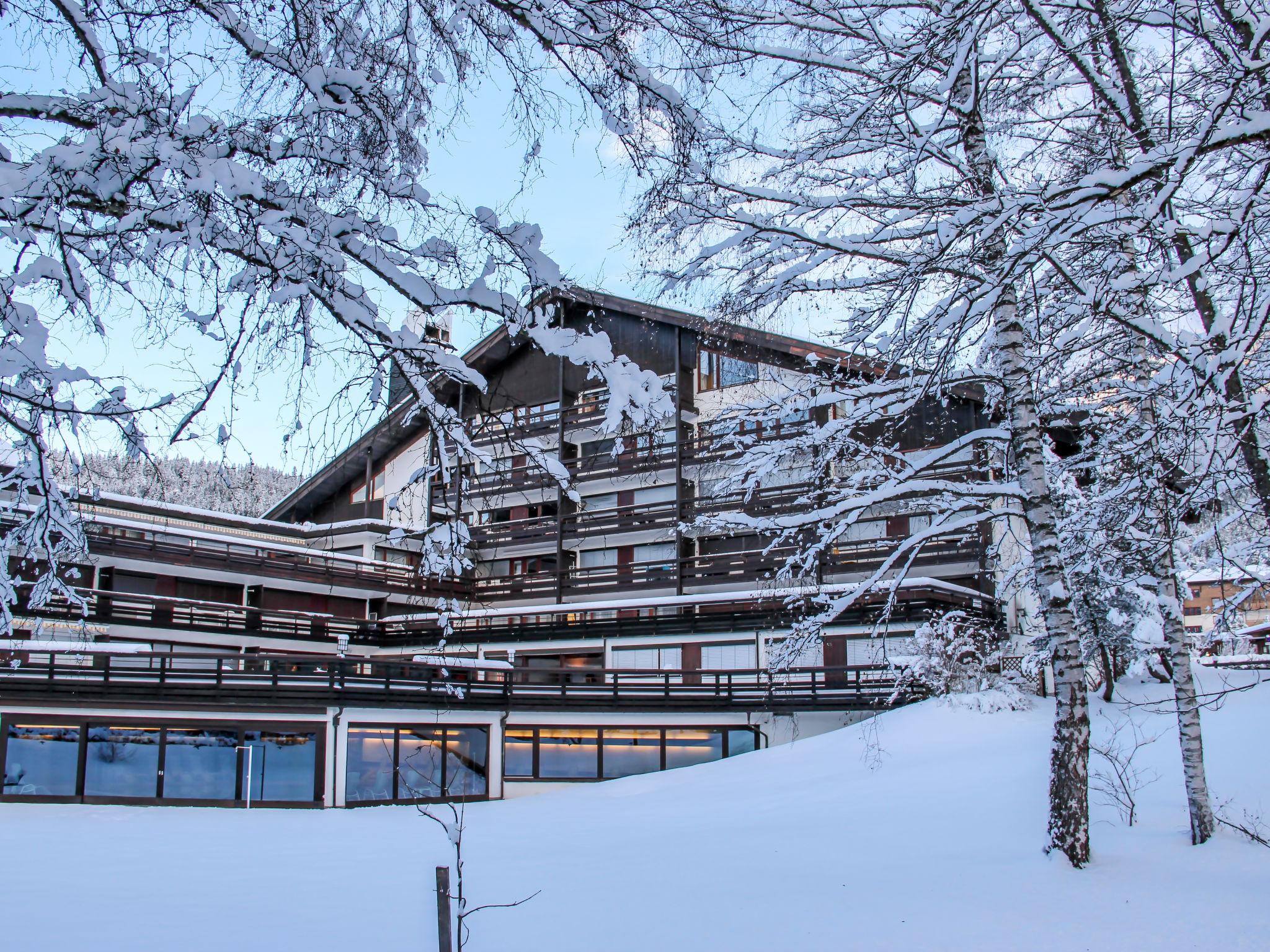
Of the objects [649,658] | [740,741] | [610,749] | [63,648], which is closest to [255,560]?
[63,648]

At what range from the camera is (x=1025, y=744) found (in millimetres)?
17281

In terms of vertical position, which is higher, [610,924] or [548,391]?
[548,391]

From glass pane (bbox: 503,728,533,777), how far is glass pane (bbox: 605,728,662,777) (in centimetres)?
175

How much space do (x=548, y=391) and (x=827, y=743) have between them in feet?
57.4

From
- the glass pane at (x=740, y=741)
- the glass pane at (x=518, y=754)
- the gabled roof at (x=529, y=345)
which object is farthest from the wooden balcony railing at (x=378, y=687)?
the gabled roof at (x=529, y=345)

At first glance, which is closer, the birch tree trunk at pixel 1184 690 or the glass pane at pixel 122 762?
the birch tree trunk at pixel 1184 690

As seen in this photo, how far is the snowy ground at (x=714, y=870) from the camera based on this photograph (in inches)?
291

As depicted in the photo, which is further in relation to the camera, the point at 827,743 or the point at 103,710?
the point at 827,743

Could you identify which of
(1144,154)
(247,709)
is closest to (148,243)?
(1144,154)

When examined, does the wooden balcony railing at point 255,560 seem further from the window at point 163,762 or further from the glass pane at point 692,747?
the window at point 163,762

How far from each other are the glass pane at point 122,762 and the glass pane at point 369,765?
3.42 meters

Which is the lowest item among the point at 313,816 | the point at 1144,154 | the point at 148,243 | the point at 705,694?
the point at 313,816

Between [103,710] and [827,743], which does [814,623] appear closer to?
[827,743]

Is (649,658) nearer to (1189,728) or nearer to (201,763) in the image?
(201,763)
